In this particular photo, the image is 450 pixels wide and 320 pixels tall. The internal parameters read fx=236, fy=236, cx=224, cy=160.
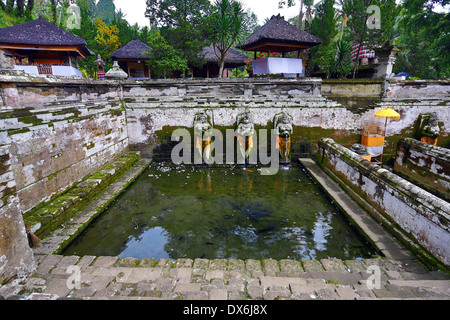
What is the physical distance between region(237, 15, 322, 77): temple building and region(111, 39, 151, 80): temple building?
901cm

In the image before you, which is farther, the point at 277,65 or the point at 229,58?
the point at 229,58

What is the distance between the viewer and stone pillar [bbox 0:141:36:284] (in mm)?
2992

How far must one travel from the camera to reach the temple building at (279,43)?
35.1ft

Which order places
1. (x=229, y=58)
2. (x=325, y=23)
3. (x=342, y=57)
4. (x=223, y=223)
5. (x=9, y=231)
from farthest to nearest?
(x=229, y=58), (x=325, y=23), (x=342, y=57), (x=223, y=223), (x=9, y=231)

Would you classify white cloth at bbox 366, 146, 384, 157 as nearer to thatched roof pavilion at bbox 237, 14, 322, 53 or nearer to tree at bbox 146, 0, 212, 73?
thatched roof pavilion at bbox 237, 14, 322, 53

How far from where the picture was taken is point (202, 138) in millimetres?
8352

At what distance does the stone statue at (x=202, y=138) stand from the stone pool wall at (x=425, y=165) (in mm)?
6454

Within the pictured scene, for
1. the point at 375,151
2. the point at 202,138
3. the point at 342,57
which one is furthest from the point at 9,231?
the point at 342,57

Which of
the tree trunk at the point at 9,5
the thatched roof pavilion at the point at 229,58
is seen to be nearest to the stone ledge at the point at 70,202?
the thatched roof pavilion at the point at 229,58

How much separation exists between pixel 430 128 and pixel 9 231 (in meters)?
11.4

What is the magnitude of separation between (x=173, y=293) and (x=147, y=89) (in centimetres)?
778

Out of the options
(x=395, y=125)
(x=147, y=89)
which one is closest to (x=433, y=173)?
(x=395, y=125)

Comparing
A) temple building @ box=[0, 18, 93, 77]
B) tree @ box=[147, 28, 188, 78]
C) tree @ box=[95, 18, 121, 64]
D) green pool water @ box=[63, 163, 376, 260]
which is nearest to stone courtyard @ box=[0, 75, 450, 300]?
green pool water @ box=[63, 163, 376, 260]

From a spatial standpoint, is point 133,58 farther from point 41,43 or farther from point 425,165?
point 425,165
